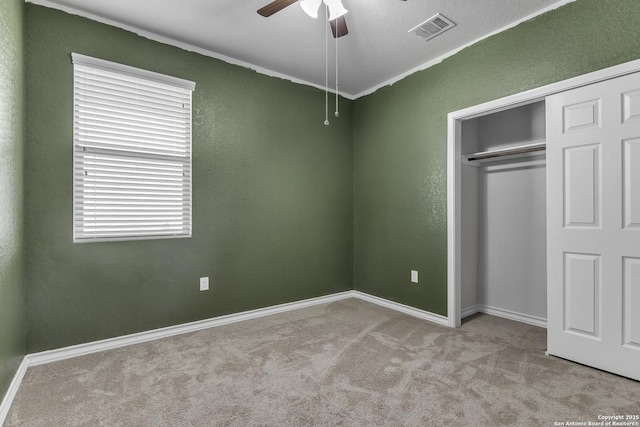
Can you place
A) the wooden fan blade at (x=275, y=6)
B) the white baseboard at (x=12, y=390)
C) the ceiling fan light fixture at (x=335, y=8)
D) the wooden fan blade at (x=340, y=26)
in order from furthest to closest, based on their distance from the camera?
the wooden fan blade at (x=340, y=26), the ceiling fan light fixture at (x=335, y=8), the wooden fan blade at (x=275, y=6), the white baseboard at (x=12, y=390)

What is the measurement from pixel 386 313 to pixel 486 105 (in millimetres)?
2277

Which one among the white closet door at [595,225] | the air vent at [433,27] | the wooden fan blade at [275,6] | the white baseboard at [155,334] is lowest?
the white baseboard at [155,334]

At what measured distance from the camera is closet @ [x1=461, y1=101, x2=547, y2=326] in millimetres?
3262

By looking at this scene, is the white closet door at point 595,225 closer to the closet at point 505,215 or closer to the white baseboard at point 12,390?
the closet at point 505,215

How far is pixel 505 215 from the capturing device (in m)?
3.52

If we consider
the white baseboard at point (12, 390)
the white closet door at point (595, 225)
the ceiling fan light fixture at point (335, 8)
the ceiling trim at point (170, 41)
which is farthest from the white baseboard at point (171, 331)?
the ceiling fan light fixture at point (335, 8)

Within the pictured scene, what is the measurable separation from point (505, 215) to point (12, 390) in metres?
4.26

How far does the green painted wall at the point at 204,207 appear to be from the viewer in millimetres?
2398

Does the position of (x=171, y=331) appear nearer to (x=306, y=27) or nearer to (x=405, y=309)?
(x=405, y=309)

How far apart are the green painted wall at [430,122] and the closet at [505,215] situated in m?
0.44

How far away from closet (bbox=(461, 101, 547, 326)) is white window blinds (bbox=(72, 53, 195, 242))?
2.88 meters

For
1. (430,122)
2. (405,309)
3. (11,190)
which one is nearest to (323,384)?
(405,309)

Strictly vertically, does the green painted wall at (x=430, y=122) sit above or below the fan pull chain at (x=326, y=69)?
below

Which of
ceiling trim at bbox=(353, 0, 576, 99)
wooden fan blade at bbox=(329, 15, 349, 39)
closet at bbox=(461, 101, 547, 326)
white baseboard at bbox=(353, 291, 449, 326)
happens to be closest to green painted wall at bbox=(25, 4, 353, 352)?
white baseboard at bbox=(353, 291, 449, 326)
